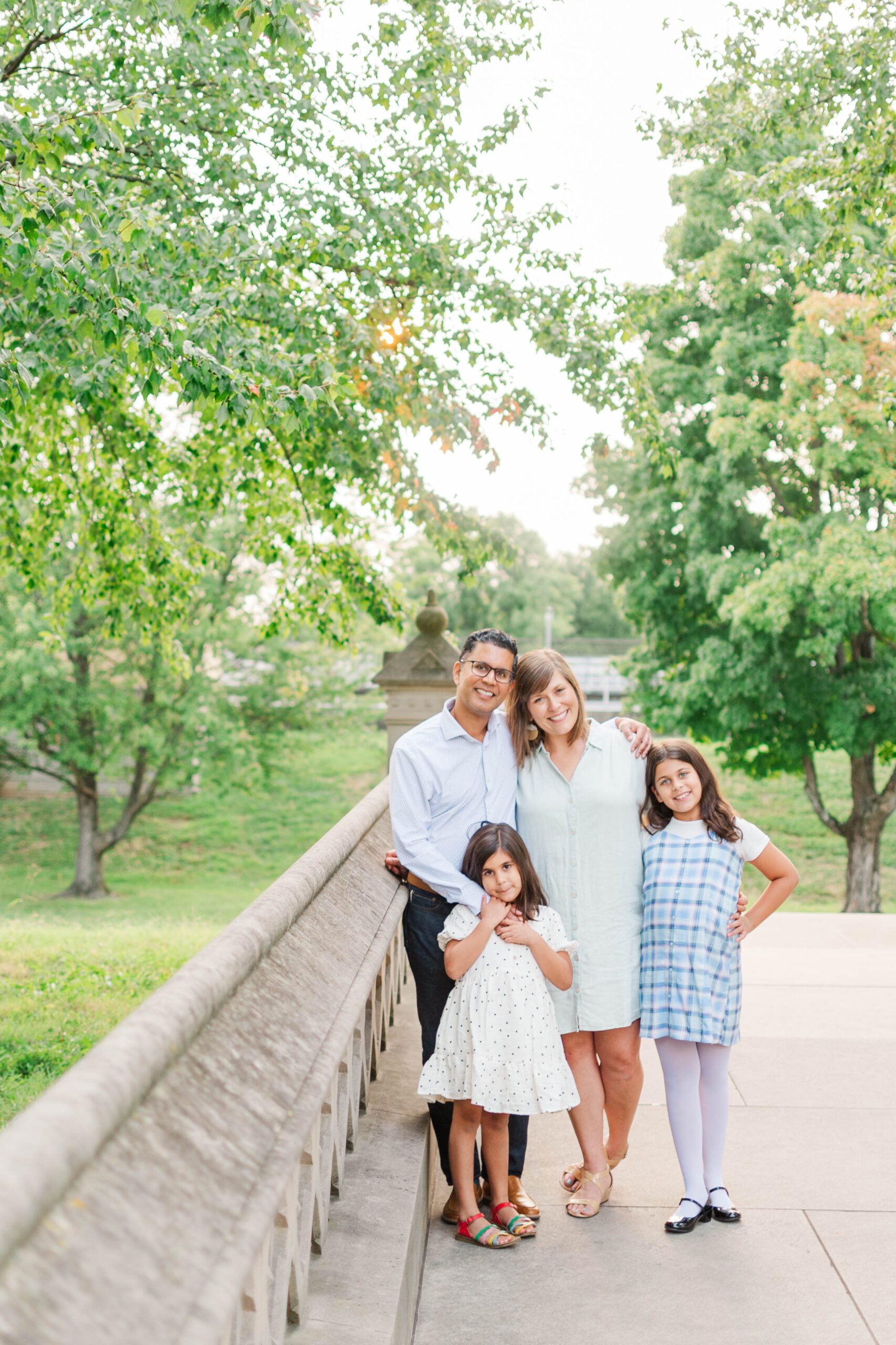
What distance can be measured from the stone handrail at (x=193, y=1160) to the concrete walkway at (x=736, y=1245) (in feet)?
2.88

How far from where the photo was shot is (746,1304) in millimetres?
3150

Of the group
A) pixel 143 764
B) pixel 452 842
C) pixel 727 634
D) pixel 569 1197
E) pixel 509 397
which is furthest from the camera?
pixel 143 764

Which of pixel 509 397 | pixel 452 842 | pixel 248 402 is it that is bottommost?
pixel 452 842

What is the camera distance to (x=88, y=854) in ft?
77.2

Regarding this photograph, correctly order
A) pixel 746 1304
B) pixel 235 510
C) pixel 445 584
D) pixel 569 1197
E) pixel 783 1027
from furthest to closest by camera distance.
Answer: pixel 445 584
pixel 235 510
pixel 783 1027
pixel 569 1197
pixel 746 1304

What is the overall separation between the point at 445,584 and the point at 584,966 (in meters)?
52.2

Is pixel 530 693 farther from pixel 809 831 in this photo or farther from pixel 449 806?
pixel 809 831

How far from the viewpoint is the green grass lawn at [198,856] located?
413 inches

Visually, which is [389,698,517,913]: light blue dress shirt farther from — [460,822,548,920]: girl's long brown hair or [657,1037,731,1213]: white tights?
[657,1037,731,1213]: white tights

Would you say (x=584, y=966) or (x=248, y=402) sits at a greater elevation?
(x=248, y=402)

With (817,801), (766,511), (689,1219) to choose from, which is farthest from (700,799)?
(817,801)

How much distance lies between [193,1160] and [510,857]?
208 cm

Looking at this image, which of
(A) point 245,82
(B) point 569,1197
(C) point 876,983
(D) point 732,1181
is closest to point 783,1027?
(C) point 876,983

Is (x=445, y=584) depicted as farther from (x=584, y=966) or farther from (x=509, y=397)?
(x=584, y=966)
